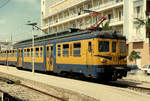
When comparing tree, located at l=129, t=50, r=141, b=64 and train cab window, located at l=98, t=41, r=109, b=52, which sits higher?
train cab window, located at l=98, t=41, r=109, b=52

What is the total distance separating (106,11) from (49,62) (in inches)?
1214

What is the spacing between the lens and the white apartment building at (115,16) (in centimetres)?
3619

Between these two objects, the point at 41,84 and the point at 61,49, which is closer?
the point at 41,84

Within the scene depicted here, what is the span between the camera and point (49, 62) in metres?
18.9

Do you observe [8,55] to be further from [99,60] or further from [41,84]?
[99,60]

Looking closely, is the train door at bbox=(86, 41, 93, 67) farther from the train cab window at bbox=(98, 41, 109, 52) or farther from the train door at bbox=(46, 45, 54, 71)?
the train door at bbox=(46, 45, 54, 71)

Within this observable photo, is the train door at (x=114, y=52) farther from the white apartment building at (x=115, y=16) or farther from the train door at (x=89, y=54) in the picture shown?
the white apartment building at (x=115, y=16)

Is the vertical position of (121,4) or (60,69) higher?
(121,4)

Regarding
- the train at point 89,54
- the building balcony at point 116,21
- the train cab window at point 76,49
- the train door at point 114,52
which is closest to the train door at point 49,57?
the train at point 89,54

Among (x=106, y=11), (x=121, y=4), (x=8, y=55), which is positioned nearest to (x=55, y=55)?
(x=8, y=55)

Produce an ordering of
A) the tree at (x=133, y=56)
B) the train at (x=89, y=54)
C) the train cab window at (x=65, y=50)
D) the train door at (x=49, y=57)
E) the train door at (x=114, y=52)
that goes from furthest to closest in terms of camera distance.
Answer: the tree at (x=133, y=56) → the train door at (x=49, y=57) → the train cab window at (x=65, y=50) → the train door at (x=114, y=52) → the train at (x=89, y=54)

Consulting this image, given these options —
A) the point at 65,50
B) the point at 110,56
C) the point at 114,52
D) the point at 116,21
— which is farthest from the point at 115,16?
the point at 110,56

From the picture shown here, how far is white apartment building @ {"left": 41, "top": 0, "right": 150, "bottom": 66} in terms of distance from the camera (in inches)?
1425

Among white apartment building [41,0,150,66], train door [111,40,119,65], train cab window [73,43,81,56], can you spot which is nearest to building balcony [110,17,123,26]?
white apartment building [41,0,150,66]
